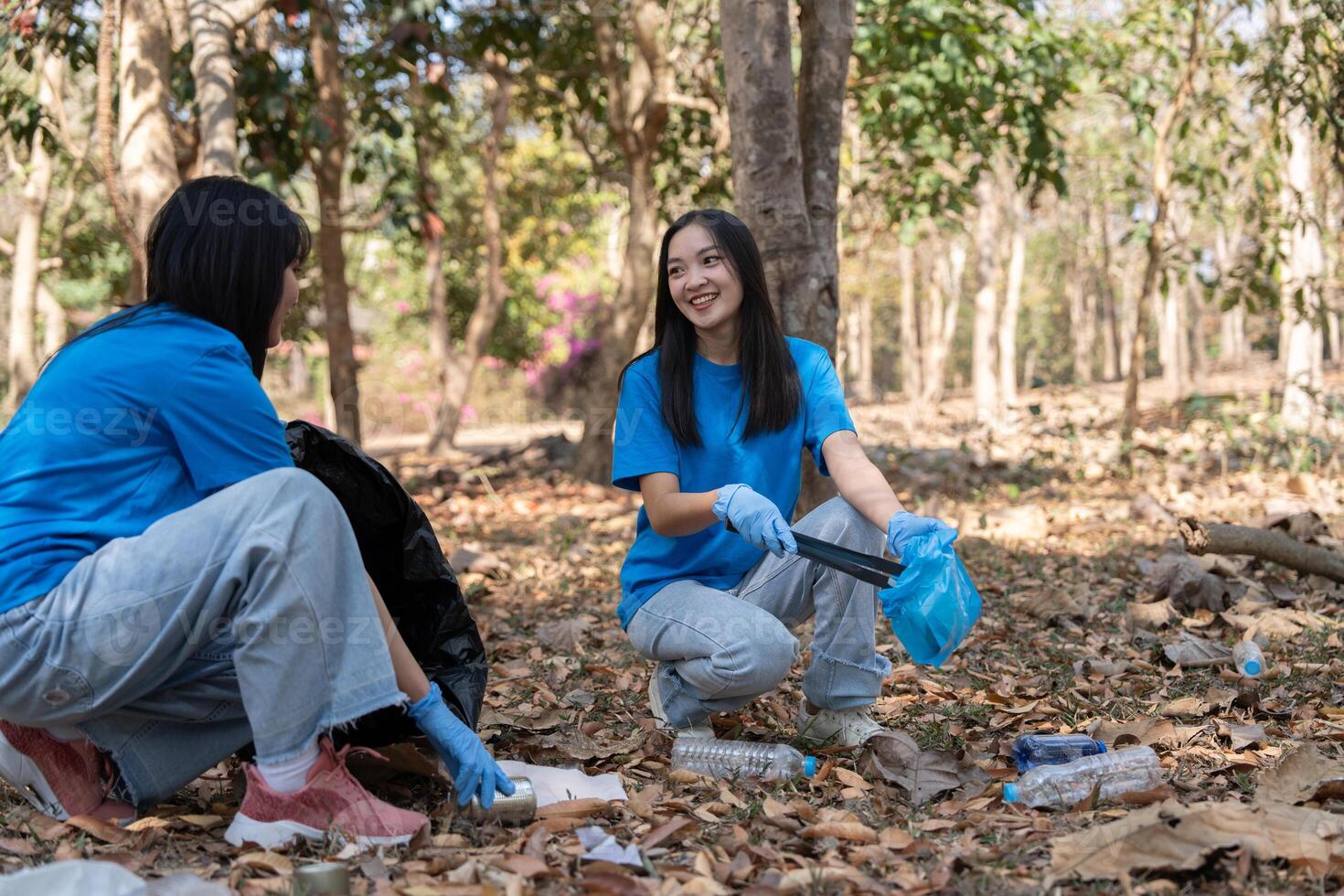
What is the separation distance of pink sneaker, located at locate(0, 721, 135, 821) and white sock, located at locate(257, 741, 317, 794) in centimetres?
46

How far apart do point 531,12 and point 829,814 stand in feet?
24.6

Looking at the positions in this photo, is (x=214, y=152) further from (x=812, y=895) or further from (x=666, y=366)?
(x=812, y=895)

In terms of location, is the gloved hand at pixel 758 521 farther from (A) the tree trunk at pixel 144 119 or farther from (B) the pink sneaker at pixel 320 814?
(A) the tree trunk at pixel 144 119

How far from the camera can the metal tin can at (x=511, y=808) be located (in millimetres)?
2443

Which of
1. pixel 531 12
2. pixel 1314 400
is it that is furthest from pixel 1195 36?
pixel 531 12

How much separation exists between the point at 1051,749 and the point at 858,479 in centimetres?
73

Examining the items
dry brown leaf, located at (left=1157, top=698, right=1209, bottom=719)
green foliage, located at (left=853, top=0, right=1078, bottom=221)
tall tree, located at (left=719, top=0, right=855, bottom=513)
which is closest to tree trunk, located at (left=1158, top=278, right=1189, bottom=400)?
green foliage, located at (left=853, top=0, right=1078, bottom=221)

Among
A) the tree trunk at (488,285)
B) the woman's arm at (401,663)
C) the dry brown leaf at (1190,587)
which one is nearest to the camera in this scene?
the woman's arm at (401,663)

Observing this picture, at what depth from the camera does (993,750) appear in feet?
9.67

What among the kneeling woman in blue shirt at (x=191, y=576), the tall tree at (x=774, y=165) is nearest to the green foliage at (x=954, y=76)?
the tall tree at (x=774, y=165)

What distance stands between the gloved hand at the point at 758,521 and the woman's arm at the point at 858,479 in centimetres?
23

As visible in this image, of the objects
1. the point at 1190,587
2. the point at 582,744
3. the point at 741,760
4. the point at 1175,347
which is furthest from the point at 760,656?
the point at 1175,347

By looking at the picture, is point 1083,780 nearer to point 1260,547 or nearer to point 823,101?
point 1260,547

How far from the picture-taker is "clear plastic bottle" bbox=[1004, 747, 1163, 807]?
254 cm
